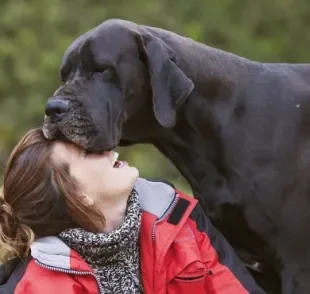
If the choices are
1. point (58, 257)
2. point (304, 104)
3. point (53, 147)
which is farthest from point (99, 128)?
point (304, 104)

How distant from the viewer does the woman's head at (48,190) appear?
3.19 meters

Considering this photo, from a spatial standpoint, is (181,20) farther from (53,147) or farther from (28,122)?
(53,147)

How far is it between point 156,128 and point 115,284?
22.1 inches

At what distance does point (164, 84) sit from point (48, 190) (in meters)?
0.52

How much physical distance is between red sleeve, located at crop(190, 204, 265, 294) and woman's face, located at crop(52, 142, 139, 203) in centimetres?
35

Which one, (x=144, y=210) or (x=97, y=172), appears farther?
(x=144, y=210)

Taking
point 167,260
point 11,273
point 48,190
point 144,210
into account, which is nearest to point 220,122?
point 144,210

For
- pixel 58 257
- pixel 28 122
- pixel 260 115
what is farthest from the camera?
pixel 28 122

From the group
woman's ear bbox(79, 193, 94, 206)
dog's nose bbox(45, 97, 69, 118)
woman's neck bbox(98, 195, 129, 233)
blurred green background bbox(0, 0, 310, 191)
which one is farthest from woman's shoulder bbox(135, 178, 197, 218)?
blurred green background bbox(0, 0, 310, 191)

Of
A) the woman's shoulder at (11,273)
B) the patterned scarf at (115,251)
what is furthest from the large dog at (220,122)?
the woman's shoulder at (11,273)

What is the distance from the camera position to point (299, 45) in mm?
9547

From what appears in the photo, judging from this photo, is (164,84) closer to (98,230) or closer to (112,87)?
(112,87)

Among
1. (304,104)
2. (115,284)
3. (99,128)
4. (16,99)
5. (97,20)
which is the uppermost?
(304,104)

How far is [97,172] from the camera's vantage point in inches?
124
